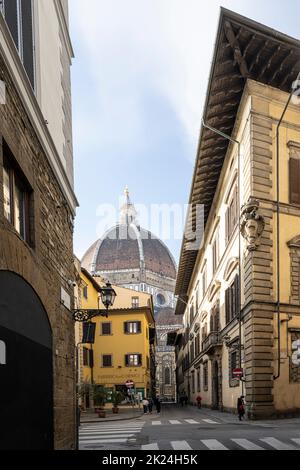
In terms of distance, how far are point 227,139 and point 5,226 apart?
24.7 m

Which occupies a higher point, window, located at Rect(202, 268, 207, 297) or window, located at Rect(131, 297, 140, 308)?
window, located at Rect(202, 268, 207, 297)

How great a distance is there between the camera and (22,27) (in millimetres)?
9656

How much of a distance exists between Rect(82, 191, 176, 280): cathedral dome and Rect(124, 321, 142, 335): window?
→ 89.8m

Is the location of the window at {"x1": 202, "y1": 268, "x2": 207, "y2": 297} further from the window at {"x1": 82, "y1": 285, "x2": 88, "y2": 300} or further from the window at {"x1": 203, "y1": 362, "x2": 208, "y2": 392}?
the window at {"x1": 82, "y1": 285, "x2": 88, "y2": 300}

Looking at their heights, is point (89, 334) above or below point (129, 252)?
below

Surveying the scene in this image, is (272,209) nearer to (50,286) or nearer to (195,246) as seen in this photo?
(50,286)

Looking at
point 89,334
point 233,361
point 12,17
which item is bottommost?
point 233,361

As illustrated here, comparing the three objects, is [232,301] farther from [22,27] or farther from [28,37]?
[22,27]

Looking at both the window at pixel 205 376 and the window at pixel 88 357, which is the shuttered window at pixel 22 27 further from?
the window at pixel 88 357

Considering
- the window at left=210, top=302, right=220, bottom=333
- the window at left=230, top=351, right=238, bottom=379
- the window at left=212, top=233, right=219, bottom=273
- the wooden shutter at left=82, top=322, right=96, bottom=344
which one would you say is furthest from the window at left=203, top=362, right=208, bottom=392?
the wooden shutter at left=82, top=322, right=96, bottom=344

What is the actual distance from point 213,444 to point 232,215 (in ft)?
56.4

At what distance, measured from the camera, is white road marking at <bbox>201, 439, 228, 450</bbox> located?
14.2 metres

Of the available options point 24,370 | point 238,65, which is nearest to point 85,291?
point 238,65
